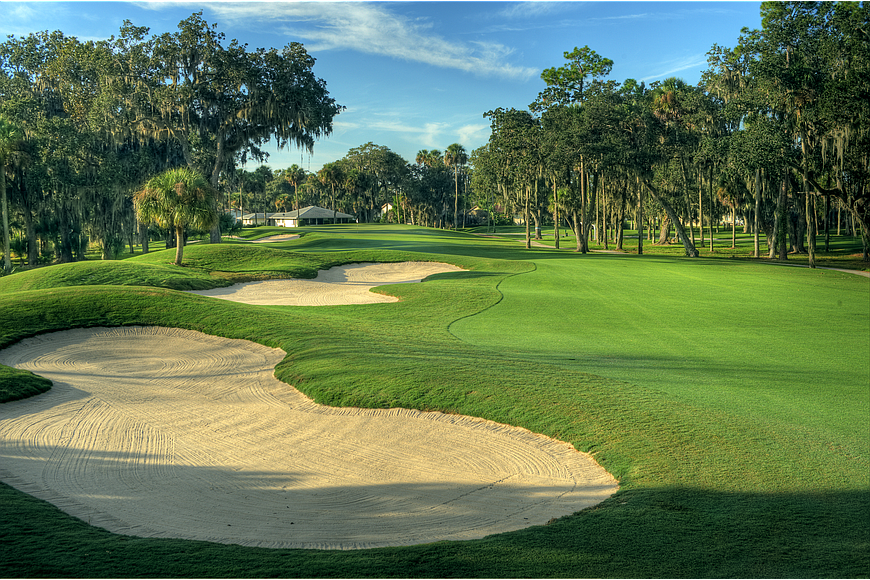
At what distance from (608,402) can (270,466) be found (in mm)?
5274

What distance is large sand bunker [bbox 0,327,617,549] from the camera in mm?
5844

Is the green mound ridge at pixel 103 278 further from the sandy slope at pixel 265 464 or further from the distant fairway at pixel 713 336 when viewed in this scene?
the distant fairway at pixel 713 336

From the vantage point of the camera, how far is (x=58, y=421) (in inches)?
360

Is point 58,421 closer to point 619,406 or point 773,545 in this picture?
point 619,406

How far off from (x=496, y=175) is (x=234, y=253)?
95.7 feet

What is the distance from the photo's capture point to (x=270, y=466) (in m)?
7.68

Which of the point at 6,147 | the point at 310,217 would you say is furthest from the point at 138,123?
the point at 310,217

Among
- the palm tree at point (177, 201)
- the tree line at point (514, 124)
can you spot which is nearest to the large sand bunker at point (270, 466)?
the palm tree at point (177, 201)

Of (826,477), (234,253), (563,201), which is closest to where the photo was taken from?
(826,477)

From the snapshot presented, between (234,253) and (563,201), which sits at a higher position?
(563,201)

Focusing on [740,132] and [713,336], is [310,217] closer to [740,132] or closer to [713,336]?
[740,132]

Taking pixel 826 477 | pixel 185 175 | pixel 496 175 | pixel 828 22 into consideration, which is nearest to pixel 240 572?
pixel 826 477

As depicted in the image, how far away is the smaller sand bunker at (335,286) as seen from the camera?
74.6 ft

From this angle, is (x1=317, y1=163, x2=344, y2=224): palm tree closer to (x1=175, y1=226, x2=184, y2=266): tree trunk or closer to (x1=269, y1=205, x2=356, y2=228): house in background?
(x1=269, y1=205, x2=356, y2=228): house in background
